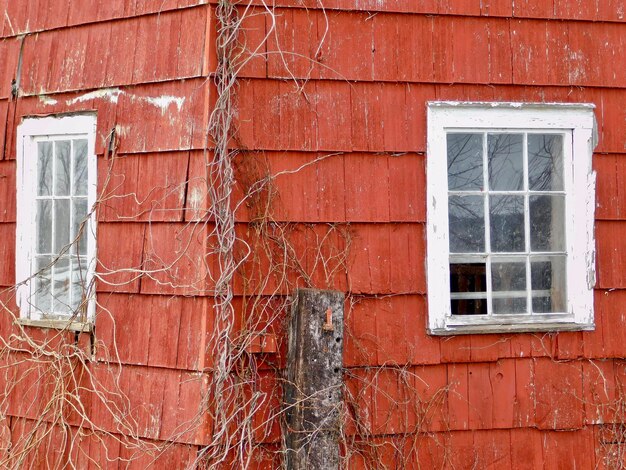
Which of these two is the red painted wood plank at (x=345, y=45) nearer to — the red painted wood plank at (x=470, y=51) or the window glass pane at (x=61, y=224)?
the red painted wood plank at (x=470, y=51)

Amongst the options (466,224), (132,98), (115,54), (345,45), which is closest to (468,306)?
(466,224)

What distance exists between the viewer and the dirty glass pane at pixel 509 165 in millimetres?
4891

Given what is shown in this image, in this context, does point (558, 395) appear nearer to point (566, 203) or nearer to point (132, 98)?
point (566, 203)

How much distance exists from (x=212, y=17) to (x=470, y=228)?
1841 mm

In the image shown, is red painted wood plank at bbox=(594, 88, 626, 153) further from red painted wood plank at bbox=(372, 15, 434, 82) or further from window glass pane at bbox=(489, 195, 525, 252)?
red painted wood plank at bbox=(372, 15, 434, 82)

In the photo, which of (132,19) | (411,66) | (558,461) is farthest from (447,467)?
(132,19)

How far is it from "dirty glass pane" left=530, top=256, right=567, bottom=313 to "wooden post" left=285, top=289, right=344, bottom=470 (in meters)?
1.26

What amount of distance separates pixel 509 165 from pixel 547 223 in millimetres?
402

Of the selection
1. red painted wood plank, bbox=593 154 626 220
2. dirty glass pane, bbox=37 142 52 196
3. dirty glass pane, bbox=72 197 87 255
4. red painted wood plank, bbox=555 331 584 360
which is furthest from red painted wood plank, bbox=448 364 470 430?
dirty glass pane, bbox=37 142 52 196

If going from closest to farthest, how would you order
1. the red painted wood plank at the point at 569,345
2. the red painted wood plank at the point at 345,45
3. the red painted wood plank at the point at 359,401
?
the red painted wood plank at the point at 359,401, the red painted wood plank at the point at 345,45, the red painted wood plank at the point at 569,345

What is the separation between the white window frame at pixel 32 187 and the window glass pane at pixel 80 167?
0.06m

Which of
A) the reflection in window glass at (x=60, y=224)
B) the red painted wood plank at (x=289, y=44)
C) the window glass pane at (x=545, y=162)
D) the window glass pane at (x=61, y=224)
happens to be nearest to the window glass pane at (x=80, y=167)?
the reflection in window glass at (x=60, y=224)

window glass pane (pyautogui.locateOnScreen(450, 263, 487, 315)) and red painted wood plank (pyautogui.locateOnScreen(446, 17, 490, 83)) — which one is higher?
red painted wood plank (pyautogui.locateOnScreen(446, 17, 490, 83))

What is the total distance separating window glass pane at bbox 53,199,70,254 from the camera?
519 cm
